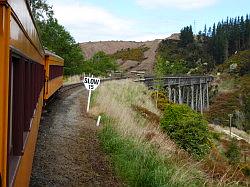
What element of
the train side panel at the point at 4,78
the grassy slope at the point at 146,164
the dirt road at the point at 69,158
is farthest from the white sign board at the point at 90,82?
the train side panel at the point at 4,78

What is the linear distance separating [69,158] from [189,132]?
8700mm

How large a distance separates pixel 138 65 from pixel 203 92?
221 feet

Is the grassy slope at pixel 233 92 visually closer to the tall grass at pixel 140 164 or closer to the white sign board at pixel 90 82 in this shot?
the white sign board at pixel 90 82

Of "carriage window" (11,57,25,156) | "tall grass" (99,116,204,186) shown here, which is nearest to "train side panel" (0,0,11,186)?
"carriage window" (11,57,25,156)

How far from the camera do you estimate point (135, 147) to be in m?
9.97

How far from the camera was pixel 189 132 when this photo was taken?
57.3 feet

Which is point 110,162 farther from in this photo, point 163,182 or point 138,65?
point 138,65

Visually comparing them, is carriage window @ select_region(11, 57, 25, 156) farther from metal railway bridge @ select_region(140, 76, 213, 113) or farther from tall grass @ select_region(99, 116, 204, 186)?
metal railway bridge @ select_region(140, 76, 213, 113)

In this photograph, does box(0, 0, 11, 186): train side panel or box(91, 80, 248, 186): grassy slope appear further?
box(91, 80, 248, 186): grassy slope

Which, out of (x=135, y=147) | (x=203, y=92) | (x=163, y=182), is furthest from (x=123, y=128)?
(x=203, y=92)

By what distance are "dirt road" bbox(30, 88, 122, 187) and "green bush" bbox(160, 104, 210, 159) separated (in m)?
4.31

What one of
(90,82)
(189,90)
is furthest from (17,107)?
(189,90)

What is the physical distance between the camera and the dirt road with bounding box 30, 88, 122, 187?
802cm

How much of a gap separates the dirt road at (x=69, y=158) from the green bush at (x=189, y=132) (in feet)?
14.1
